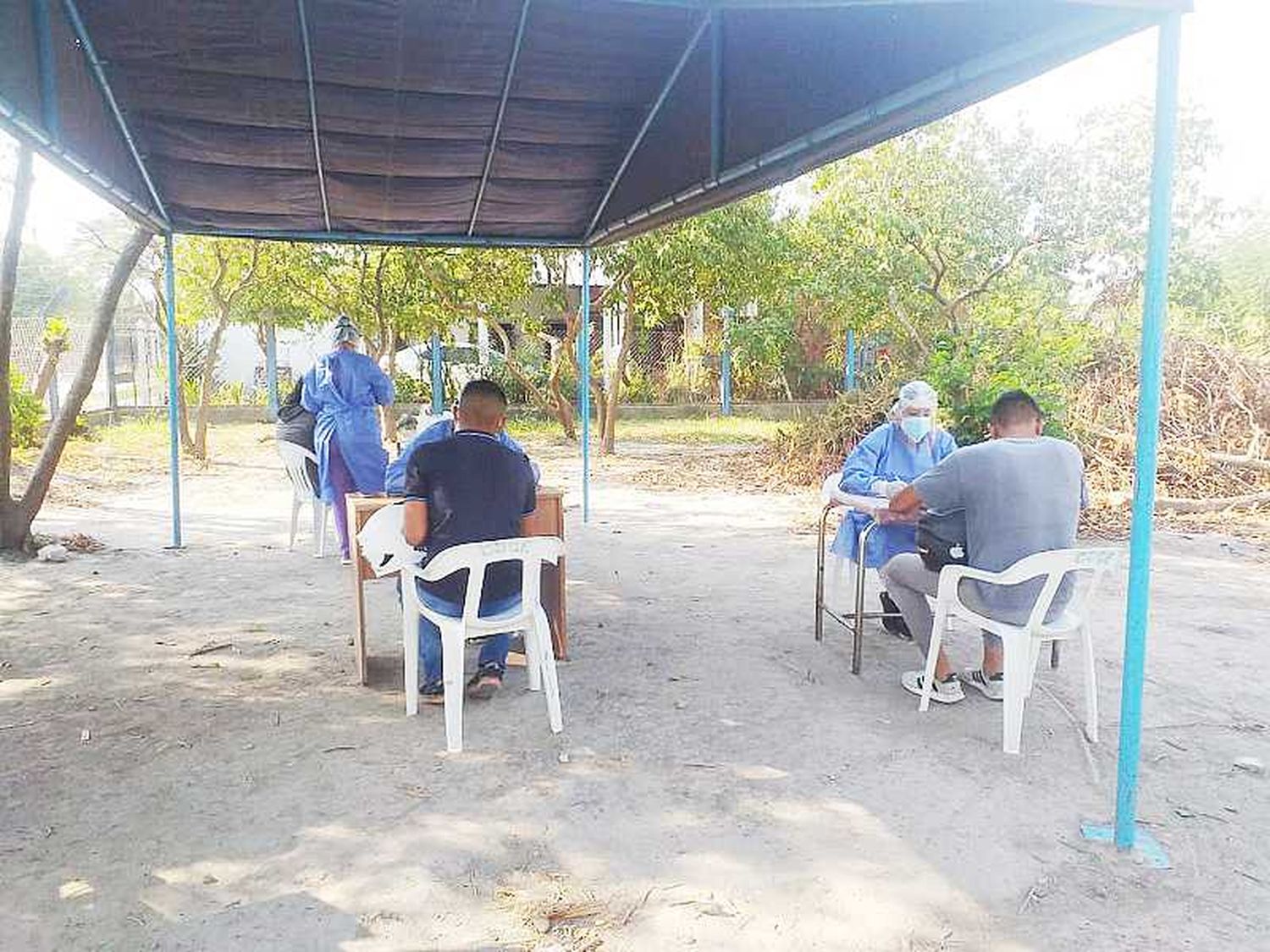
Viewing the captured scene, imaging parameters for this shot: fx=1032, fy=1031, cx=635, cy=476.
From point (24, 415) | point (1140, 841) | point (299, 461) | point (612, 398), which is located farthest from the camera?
point (612, 398)

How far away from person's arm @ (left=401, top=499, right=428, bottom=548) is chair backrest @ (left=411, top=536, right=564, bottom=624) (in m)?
0.11

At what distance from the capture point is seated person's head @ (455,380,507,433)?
13.2 feet

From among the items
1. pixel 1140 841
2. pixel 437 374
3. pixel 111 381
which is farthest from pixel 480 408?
pixel 111 381

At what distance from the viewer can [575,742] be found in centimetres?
394

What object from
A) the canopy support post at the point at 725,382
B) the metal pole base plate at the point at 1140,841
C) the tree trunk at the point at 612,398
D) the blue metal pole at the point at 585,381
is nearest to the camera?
the metal pole base plate at the point at 1140,841

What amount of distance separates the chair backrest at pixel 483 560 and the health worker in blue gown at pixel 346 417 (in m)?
3.23

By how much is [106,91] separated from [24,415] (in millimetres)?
9163

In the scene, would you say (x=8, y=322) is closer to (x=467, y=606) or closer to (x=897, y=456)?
(x=467, y=606)

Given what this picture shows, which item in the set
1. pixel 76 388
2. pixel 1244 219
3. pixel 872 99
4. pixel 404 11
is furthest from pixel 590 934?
pixel 1244 219

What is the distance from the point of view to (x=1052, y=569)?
12.4ft

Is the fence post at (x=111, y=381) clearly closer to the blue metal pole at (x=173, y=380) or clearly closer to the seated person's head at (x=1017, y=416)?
the blue metal pole at (x=173, y=380)

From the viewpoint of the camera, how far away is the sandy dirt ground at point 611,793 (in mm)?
2732

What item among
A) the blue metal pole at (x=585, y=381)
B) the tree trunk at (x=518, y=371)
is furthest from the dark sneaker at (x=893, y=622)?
the tree trunk at (x=518, y=371)

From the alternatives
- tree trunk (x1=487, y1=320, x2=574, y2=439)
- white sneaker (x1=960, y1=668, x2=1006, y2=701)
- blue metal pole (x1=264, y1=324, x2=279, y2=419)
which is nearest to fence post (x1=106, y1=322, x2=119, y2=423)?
blue metal pole (x1=264, y1=324, x2=279, y2=419)
